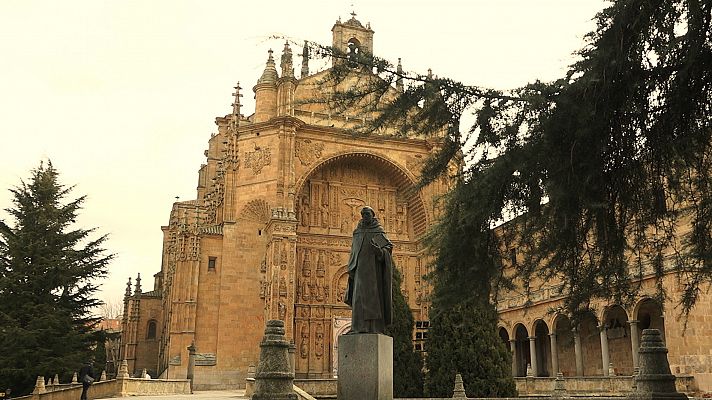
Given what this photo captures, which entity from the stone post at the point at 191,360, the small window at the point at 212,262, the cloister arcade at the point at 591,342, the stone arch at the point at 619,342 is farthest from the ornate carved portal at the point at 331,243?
the stone arch at the point at 619,342

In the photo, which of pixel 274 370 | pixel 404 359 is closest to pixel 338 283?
pixel 404 359

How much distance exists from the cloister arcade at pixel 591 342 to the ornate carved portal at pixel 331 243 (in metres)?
6.86

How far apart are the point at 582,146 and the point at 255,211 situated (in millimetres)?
26363

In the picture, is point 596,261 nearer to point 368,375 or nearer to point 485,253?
point 485,253

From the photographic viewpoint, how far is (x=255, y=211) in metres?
31.5

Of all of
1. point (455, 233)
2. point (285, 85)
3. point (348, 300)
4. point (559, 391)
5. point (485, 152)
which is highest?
point (285, 85)

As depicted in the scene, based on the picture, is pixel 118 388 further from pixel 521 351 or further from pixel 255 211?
pixel 521 351

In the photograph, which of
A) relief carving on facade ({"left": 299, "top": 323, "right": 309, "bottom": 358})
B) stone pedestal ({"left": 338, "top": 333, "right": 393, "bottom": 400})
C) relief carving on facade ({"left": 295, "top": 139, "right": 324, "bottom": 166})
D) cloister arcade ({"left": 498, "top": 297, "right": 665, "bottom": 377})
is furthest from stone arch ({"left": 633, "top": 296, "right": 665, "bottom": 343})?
stone pedestal ({"left": 338, "top": 333, "right": 393, "bottom": 400})

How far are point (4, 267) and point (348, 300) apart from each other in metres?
24.2

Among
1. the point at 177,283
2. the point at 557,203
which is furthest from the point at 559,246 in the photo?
the point at 177,283

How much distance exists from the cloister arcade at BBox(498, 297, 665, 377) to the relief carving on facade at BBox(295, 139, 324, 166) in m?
13.7

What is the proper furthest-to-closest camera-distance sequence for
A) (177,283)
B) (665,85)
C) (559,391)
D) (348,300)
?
(177,283) → (559,391) → (348,300) → (665,85)

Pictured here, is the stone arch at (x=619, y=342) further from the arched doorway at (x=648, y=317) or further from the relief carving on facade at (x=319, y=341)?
the relief carving on facade at (x=319, y=341)

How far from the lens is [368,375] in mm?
8070
